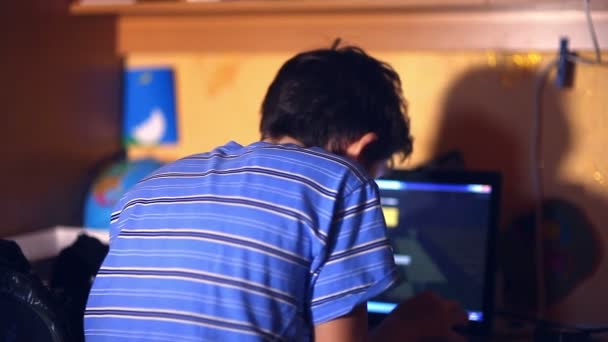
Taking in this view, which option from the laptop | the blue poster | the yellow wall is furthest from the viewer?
the blue poster

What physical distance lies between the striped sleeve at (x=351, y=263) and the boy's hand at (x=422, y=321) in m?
0.14

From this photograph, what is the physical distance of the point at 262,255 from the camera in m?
0.71

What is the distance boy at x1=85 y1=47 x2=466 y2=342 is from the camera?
706 mm

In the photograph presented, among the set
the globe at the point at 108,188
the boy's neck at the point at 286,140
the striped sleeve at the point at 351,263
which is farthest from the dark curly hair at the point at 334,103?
the globe at the point at 108,188

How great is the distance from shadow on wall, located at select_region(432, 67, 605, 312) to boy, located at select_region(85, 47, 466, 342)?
552 mm

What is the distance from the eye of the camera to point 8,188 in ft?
4.24

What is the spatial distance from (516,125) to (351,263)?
2.34ft

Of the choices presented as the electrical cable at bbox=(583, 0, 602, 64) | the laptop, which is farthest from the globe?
the electrical cable at bbox=(583, 0, 602, 64)

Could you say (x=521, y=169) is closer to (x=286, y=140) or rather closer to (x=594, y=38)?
(x=594, y=38)

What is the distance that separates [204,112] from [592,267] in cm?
83

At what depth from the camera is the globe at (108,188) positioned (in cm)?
142

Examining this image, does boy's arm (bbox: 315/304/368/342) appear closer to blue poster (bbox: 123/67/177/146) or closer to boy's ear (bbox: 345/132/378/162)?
boy's ear (bbox: 345/132/378/162)

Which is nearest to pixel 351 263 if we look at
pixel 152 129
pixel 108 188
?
pixel 108 188

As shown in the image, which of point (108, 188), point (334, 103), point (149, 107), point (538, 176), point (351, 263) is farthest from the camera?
point (149, 107)
